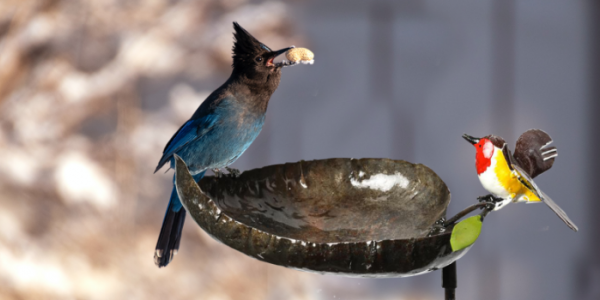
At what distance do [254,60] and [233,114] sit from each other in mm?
115

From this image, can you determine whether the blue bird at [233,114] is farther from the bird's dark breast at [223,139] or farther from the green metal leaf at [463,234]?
the green metal leaf at [463,234]

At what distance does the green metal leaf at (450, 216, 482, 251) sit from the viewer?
2.58 feet

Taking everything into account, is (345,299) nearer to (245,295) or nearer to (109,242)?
(245,295)

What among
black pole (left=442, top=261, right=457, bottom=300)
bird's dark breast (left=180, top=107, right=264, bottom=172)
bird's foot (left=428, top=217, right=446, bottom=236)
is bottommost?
black pole (left=442, top=261, right=457, bottom=300)

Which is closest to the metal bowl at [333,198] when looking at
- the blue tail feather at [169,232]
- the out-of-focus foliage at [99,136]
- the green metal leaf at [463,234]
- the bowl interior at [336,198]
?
the bowl interior at [336,198]

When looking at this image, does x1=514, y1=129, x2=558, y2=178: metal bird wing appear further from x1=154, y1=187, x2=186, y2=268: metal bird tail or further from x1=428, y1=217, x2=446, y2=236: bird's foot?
x1=154, y1=187, x2=186, y2=268: metal bird tail

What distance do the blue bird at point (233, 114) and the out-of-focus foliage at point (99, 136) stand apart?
0.76 metres

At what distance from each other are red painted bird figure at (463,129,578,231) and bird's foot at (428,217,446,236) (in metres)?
0.09

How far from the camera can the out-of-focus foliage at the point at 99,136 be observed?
1960 mm

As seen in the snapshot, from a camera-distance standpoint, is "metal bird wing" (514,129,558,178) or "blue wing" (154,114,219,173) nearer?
"metal bird wing" (514,129,558,178)

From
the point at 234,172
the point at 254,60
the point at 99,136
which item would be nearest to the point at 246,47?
the point at 254,60

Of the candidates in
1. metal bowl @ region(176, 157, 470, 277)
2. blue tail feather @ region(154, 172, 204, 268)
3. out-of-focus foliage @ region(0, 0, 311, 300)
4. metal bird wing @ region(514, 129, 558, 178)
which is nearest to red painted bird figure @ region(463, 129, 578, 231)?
metal bird wing @ region(514, 129, 558, 178)

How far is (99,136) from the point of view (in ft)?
6.51

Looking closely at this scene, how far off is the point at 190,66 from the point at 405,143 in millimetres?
749
